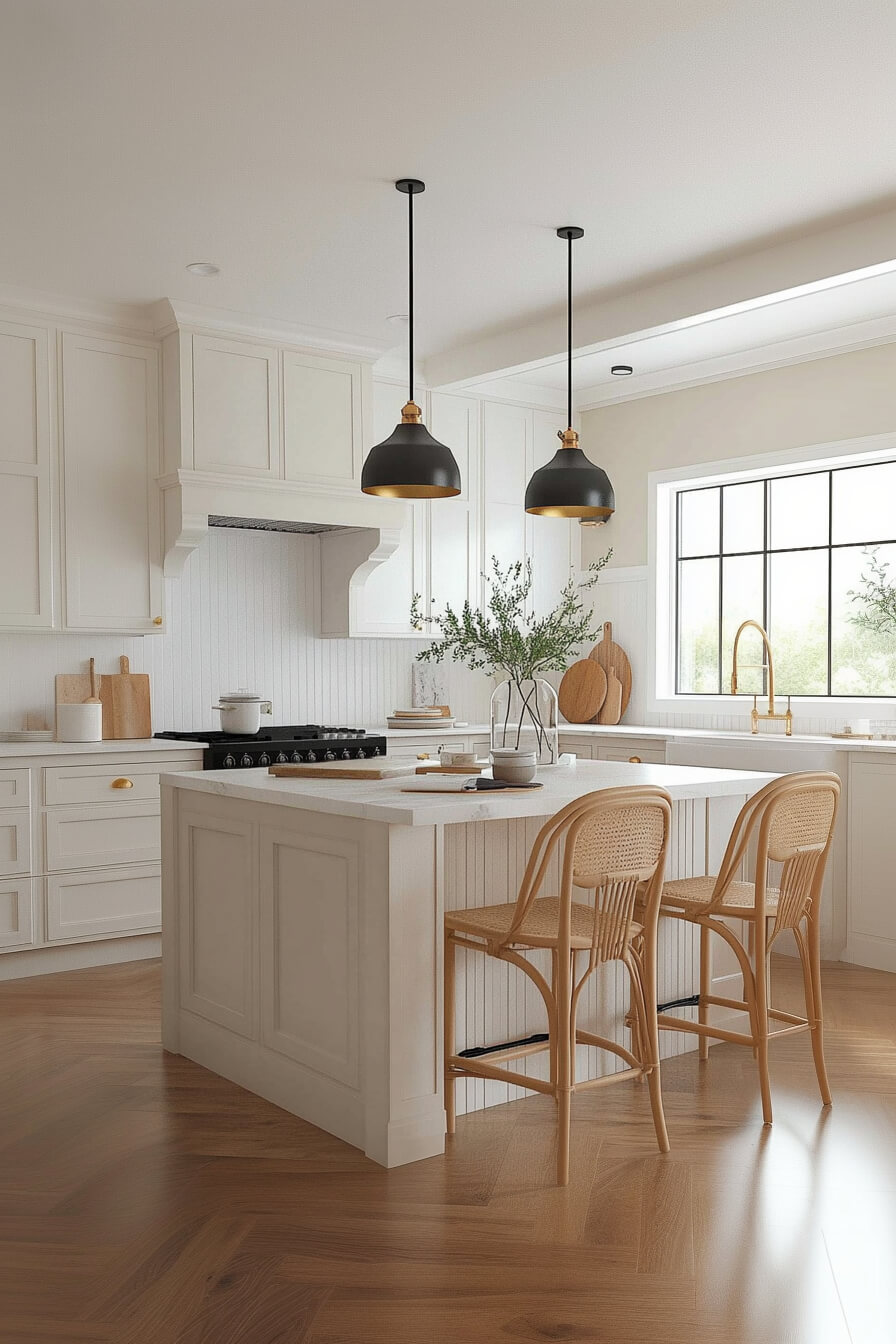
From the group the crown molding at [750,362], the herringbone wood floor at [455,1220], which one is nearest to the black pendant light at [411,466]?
the herringbone wood floor at [455,1220]

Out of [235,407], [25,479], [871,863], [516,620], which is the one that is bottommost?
[871,863]

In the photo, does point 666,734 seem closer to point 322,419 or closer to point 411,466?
point 322,419

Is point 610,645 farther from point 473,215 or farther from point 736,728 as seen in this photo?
point 473,215

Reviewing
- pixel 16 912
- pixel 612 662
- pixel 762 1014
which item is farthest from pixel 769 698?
pixel 16 912

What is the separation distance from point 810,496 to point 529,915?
3.75 m

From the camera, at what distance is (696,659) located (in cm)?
673

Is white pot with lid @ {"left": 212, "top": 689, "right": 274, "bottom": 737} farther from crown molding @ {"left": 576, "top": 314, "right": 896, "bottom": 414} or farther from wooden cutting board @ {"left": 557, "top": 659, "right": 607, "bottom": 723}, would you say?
crown molding @ {"left": 576, "top": 314, "right": 896, "bottom": 414}

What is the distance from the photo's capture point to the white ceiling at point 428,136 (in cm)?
299

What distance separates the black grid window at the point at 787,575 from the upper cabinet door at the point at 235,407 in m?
2.45

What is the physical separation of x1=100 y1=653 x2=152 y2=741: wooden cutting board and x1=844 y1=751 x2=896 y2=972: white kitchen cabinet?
3.19m

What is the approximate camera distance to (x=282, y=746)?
17.6ft

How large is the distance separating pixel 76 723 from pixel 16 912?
2.84 ft

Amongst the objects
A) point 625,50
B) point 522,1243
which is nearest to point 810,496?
point 625,50

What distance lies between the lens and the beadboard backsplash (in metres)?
5.43
